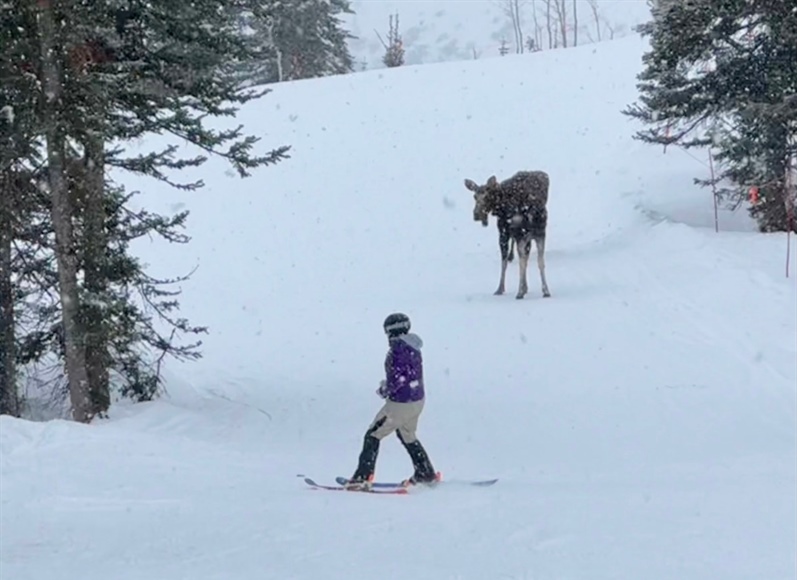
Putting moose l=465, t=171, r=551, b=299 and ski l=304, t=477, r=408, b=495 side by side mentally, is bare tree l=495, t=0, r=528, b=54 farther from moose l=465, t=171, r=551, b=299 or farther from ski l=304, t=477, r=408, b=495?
ski l=304, t=477, r=408, b=495

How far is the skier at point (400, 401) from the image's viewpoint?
8891mm

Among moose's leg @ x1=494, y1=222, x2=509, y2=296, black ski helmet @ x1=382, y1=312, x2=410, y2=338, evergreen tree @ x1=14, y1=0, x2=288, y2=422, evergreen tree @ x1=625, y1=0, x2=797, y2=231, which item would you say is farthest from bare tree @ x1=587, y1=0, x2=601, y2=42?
black ski helmet @ x1=382, y1=312, x2=410, y2=338

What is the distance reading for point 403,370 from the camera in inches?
350

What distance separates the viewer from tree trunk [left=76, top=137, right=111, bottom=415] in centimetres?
1138

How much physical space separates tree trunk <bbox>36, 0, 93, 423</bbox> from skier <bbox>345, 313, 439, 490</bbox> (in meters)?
3.85

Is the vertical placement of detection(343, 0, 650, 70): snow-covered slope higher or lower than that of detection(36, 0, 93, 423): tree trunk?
higher

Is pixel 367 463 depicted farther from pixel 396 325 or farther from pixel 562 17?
pixel 562 17

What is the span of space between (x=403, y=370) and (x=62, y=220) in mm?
4457

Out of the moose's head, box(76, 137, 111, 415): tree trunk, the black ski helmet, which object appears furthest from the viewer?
the moose's head

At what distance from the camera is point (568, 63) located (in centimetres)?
4478

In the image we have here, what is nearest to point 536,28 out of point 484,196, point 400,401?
point 484,196

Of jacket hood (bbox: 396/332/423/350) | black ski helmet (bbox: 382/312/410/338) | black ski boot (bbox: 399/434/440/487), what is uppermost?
black ski helmet (bbox: 382/312/410/338)

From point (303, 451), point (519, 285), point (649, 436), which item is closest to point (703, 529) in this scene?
point (649, 436)

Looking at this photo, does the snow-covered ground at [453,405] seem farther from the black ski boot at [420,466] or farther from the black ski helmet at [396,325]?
the black ski helmet at [396,325]
